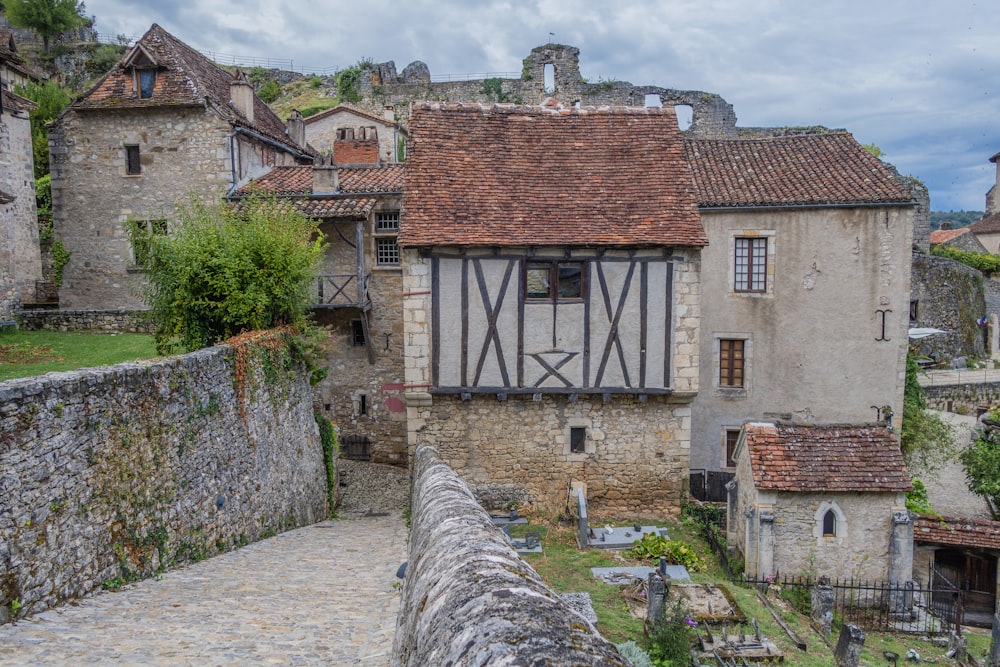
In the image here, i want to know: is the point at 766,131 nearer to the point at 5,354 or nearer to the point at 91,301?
the point at 91,301

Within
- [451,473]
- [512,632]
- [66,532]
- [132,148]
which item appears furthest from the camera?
[132,148]

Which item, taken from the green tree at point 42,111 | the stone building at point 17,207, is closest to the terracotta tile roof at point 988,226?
the stone building at point 17,207

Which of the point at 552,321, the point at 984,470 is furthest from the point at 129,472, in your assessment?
the point at 984,470

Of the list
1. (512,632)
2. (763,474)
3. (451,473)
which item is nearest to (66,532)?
(451,473)

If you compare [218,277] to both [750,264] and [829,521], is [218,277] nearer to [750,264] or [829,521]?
[829,521]

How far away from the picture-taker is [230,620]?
203 inches

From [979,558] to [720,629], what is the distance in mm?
9303

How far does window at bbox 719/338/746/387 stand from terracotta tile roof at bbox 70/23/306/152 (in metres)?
13.9

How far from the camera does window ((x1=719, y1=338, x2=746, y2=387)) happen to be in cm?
1611

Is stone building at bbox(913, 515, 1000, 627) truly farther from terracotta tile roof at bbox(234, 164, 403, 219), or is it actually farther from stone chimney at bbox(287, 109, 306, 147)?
stone chimney at bbox(287, 109, 306, 147)

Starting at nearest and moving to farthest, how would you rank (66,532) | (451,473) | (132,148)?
(66,532)
(451,473)
(132,148)

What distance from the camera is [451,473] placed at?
8180 millimetres

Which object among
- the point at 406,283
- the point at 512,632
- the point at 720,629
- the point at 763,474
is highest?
the point at 406,283

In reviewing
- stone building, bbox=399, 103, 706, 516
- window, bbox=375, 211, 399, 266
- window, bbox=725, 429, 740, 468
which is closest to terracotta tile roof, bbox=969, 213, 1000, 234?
window, bbox=725, 429, 740, 468
